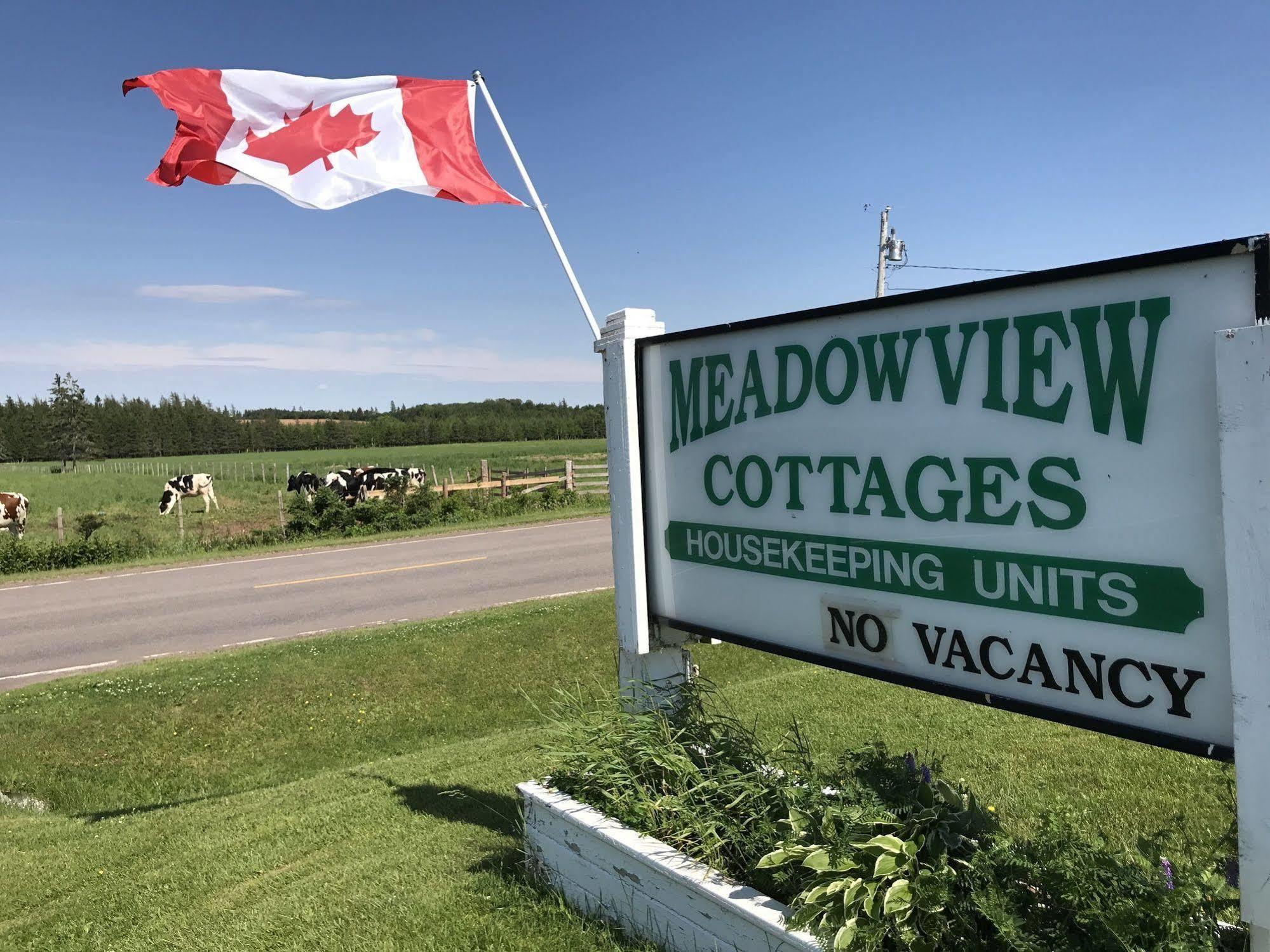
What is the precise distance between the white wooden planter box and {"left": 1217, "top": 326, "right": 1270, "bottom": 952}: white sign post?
1.08m

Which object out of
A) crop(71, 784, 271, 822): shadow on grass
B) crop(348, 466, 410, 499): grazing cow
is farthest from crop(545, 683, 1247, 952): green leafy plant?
crop(348, 466, 410, 499): grazing cow

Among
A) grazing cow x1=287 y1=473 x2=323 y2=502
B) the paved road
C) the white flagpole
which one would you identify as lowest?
the paved road

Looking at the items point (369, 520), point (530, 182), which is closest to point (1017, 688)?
point (530, 182)

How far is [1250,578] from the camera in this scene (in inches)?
82.6

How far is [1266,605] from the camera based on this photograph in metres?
2.07

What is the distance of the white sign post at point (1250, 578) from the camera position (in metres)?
2.07

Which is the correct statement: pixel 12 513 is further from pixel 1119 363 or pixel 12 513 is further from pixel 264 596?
pixel 1119 363

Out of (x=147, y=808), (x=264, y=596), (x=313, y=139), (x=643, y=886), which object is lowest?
(x=147, y=808)

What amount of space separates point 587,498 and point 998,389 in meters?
24.9

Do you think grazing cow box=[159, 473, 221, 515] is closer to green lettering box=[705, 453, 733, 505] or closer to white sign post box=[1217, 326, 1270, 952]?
green lettering box=[705, 453, 733, 505]

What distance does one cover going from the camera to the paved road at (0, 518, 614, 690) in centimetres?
1145

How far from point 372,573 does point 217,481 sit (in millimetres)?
34360

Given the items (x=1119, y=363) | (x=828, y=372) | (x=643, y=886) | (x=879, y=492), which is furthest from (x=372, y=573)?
(x=1119, y=363)

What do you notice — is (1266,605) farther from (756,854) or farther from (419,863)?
(419,863)
